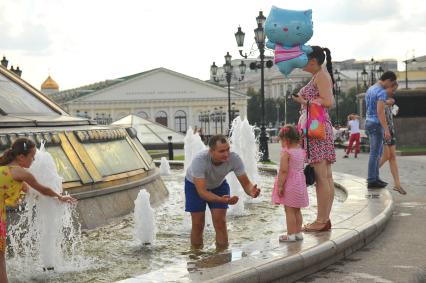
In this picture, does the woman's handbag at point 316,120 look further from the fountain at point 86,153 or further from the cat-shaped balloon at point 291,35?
the fountain at point 86,153

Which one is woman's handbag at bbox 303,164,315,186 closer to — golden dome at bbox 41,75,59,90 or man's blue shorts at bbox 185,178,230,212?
man's blue shorts at bbox 185,178,230,212

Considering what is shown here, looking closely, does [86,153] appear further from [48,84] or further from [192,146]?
[48,84]

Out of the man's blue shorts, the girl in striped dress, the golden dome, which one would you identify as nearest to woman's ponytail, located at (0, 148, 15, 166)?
the man's blue shorts

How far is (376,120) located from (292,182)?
3.25 m

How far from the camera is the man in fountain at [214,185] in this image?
5.32m

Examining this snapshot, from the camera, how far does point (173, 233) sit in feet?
21.6

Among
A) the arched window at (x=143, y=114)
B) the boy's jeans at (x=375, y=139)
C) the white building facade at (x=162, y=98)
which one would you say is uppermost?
the white building facade at (x=162, y=98)

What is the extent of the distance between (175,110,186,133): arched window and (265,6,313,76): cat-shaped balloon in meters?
94.8

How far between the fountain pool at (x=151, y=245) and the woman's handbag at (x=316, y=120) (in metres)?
1.11

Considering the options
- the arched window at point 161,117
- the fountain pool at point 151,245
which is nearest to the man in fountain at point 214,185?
the fountain pool at point 151,245

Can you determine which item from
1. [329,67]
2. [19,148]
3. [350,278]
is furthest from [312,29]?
[19,148]

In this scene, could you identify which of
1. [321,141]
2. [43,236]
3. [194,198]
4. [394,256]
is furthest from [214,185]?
[394,256]

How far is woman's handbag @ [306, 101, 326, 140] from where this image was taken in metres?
5.93

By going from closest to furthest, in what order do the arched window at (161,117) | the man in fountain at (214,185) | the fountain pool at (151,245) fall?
the fountain pool at (151,245) < the man in fountain at (214,185) < the arched window at (161,117)
